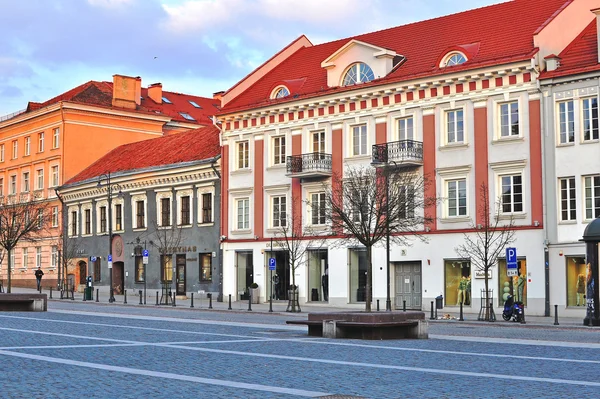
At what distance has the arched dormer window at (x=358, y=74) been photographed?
4572 centimetres

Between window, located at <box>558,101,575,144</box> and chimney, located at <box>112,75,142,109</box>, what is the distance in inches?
1634

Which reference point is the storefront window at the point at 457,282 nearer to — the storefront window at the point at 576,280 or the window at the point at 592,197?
the storefront window at the point at 576,280

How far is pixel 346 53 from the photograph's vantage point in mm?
46656

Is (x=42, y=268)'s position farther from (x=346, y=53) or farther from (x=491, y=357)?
(x=491, y=357)

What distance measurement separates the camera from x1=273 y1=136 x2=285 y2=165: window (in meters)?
49.2

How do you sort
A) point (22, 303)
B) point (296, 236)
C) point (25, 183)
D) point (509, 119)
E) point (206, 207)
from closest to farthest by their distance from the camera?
point (22, 303), point (509, 119), point (296, 236), point (206, 207), point (25, 183)

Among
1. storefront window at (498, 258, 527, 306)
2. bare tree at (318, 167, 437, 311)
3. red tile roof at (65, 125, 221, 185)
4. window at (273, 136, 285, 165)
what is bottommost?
storefront window at (498, 258, 527, 306)

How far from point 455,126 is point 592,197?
7101mm

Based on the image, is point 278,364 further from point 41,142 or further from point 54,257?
point 41,142

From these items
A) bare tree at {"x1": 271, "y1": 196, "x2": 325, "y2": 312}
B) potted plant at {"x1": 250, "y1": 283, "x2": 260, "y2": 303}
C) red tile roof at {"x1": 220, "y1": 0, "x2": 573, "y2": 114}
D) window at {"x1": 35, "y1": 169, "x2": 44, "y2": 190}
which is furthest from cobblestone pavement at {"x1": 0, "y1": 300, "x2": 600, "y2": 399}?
window at {"x1": 35, "y1": 169, "x2": 44, "y2": 190}

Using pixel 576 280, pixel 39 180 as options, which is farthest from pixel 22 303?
pixel 39 180

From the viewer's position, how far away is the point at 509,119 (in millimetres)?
40125

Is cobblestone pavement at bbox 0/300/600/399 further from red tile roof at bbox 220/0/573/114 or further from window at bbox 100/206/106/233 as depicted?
window at bbox 100/206/106/233

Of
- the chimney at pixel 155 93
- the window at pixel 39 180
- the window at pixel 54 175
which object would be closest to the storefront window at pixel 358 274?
the window at pixel 54 175
